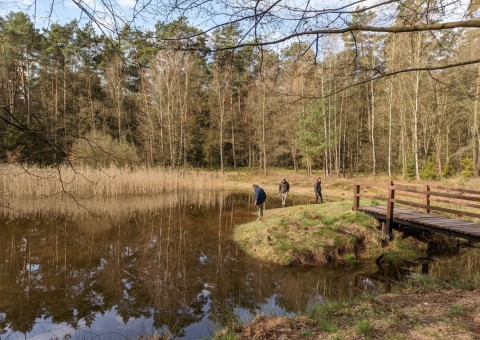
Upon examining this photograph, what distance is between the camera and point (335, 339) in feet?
12.1

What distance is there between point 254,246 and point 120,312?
16.2 feet

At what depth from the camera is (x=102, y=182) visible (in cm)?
1889

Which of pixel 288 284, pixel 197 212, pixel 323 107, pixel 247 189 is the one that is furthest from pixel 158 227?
pixel 323 107

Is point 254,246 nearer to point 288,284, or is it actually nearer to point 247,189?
point 288,284

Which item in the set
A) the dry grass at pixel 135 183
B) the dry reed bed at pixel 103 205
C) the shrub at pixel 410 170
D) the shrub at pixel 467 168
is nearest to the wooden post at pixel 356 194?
the dry grass at pixel 135 183

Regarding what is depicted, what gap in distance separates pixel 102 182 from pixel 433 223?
16340mm

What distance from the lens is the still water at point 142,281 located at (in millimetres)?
5961

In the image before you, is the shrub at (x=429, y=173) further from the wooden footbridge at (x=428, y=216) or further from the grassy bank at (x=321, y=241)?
the grassy bank at (x=321, y=241)

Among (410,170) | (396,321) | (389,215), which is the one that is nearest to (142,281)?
(396,321)

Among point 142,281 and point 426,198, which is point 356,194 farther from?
point 142,281

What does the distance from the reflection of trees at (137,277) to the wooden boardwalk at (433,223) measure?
2.54m

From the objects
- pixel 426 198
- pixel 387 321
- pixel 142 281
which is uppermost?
pixel 426 198

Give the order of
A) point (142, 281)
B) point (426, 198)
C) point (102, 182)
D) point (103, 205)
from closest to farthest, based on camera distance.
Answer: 1. point (142, 281)
2. point (426, 198)
3. point (103, 205)
4. point (102, 182)

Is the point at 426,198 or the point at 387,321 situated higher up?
the point at 426,198
